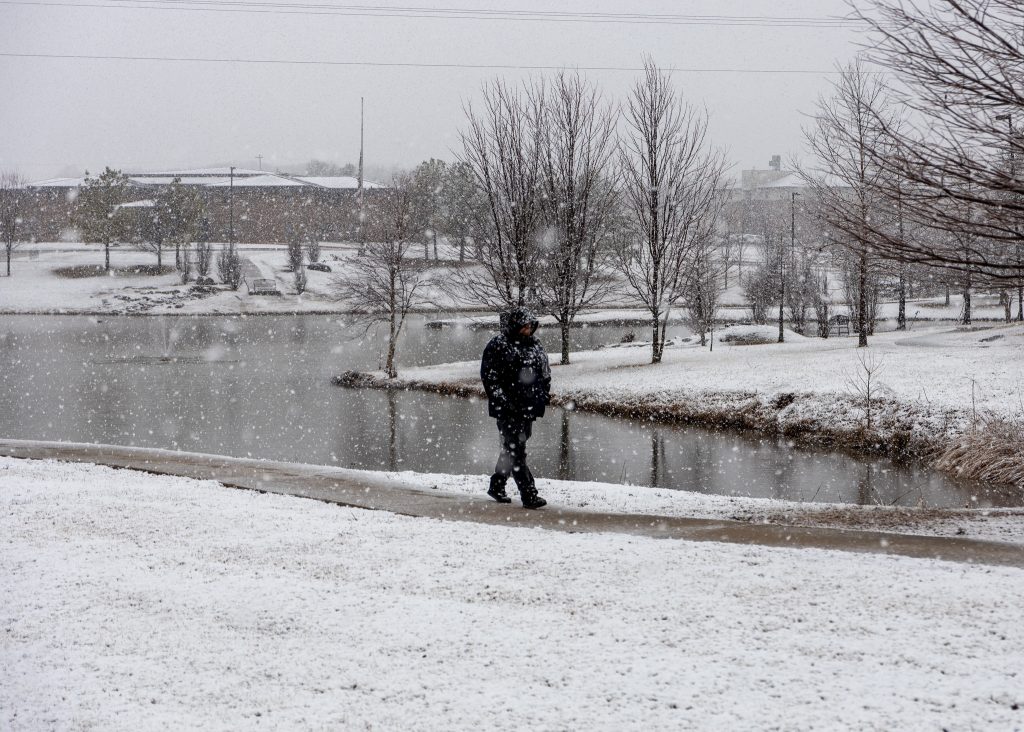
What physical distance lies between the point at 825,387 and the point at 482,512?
14.4 metres

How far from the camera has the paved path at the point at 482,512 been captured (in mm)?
7047

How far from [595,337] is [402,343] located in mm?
11264

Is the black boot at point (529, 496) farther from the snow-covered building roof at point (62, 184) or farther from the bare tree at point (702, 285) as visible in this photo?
the snow-covered building roof at point (62, 184)

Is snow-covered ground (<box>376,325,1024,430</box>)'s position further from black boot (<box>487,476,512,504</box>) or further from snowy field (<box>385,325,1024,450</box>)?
black boot (<box>487,476,512,504</box>)

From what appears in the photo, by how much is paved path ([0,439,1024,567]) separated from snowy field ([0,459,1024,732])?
0.63 meters

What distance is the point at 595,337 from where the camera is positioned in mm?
49719

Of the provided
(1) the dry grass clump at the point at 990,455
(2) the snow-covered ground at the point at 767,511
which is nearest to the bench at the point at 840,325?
(1) the dry grass clump at the point at 990,455

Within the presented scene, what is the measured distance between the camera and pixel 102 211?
71.1m

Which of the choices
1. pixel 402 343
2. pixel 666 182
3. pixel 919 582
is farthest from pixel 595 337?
pixel 919 582

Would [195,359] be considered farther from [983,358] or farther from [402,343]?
[983,358]

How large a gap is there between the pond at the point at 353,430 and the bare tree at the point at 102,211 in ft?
118

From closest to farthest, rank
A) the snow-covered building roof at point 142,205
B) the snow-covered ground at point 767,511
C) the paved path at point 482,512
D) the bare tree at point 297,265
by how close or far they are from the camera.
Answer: the paved path at point 482,512 < the snow-covered ground at point 767,511 < the bare tree at point 297,265 < the snow-covered building roof at point 142,205

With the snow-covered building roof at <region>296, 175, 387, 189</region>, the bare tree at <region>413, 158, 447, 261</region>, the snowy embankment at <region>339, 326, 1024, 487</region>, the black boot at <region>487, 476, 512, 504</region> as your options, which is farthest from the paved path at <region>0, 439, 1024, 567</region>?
the snow-covered building roof at <region>296, 175, 387, 189</region>

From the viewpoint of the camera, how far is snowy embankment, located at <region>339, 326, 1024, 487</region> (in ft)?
58.5
